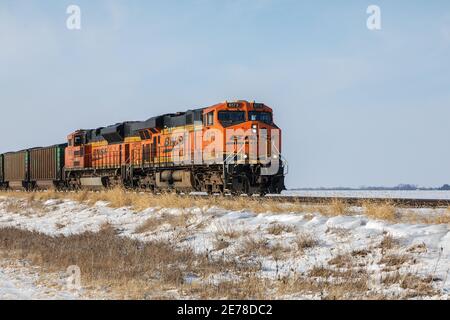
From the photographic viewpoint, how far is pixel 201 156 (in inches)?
891

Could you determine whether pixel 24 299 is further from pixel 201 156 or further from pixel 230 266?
pixel 201 156

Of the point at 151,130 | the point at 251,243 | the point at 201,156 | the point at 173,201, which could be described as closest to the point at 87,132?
the point at 151,130

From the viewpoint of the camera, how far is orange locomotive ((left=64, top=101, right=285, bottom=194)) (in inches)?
850

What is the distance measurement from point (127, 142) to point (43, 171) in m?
15.3

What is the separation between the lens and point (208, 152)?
22.4 meters

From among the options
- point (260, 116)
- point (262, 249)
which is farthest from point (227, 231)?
point (260, 116)

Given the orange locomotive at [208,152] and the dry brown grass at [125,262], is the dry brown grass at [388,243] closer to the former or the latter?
the dry brown grass at [125,262]

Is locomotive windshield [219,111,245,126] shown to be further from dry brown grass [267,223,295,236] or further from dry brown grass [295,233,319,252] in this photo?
dry brown grass [295,233,319,252]

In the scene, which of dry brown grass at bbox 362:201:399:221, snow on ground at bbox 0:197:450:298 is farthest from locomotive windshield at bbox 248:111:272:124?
dry brown grass at bbox 362:201:399:221

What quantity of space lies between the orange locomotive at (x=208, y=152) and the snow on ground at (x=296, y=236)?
4.48 metres

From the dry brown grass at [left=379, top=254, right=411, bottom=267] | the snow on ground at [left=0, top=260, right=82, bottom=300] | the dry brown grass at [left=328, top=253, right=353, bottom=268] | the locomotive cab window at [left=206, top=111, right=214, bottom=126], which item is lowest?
the snow on ground at [left=0, top=260, right=82, bottom=300]

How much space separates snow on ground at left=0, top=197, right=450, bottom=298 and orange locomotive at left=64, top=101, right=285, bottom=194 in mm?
4482

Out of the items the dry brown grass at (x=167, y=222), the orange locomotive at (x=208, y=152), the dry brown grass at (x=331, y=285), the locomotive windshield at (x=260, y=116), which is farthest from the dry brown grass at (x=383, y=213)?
the locomotive windshield at (x=260, y=116)

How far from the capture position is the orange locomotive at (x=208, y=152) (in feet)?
70.8
